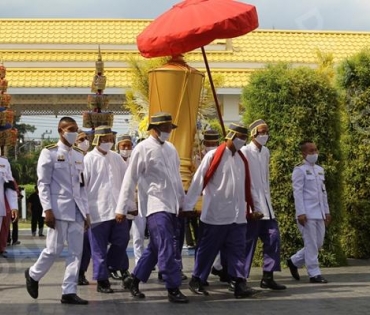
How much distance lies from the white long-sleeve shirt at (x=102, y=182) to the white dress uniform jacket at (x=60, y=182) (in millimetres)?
754

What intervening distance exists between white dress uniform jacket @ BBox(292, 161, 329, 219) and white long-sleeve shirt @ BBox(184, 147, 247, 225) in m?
1.39

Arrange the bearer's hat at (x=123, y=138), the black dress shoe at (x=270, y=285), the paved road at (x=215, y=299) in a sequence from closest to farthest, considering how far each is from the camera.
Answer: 1. the paved road at (x=215, y=299)
2. the black dress shoe at (x=270, y=285)
3. the bearer's hat at (x=123, y=138)

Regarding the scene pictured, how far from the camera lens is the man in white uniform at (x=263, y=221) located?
9375 millimetres

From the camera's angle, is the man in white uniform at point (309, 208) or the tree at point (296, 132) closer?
the man in white uniform at point (309, 208)

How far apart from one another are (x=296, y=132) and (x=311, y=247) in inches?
77.0

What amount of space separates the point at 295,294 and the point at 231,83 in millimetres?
17375

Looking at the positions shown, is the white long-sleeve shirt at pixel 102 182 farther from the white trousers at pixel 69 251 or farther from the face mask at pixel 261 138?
the face mask at pixel 261 138

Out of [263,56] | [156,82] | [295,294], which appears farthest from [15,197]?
[263,56]

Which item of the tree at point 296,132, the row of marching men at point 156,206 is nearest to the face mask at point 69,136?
the row of marching men at point 156,206

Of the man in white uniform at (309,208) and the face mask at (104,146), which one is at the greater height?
the face mask at (104,146)

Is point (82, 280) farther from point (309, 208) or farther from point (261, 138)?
point (309, 208)

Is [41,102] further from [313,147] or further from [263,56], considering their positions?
[313,147]

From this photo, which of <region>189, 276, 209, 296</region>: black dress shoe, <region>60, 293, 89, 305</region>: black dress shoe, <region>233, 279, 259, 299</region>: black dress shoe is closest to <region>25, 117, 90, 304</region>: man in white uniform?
<region>60, 293, 89, 305</region>: black dress shoe

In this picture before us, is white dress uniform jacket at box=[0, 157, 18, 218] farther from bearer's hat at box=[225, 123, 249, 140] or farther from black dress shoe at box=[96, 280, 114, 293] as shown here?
bearer's hat at box=[225, 123, 249, 140]
